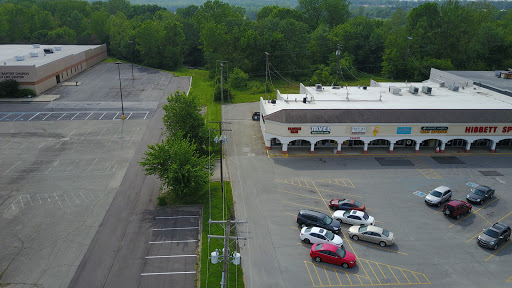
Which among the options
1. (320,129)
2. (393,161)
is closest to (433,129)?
(393,161)

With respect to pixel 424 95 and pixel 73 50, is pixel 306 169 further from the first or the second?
pixel 73 50

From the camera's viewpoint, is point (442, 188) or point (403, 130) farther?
point (403, 130)

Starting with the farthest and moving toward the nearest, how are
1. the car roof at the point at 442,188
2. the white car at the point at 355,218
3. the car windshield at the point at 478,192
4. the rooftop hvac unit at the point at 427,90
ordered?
the rooftop hvac unit at the point at 427,90, the car windshield at the point at 478,192, the car roof at the point at 442,188, the white car at the point at 355,218

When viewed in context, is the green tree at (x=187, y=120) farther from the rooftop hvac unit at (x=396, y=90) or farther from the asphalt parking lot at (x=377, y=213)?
the rooftop hvac unit at (x=396, y=90)

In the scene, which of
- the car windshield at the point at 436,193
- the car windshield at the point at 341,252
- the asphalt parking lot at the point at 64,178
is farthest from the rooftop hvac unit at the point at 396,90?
the car windshield at the point at 341,252

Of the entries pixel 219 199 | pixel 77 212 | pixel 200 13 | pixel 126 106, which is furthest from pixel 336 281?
pixel 200 13

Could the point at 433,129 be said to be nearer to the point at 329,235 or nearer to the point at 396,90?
the point at 396,90
